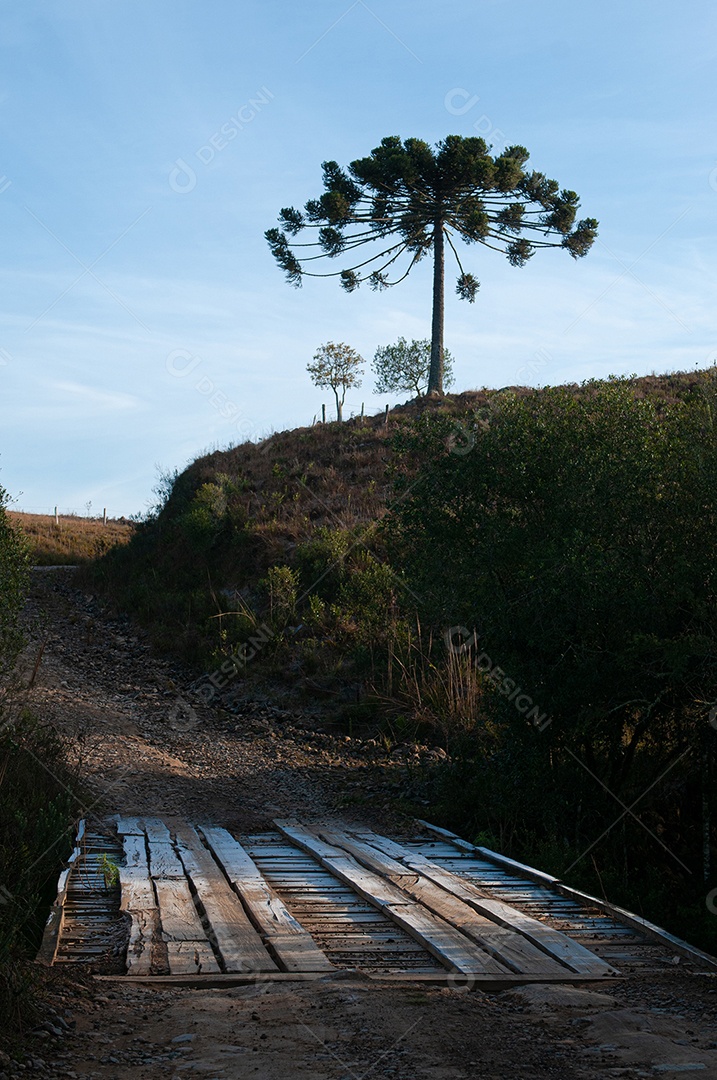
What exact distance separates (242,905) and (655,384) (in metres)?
29.1

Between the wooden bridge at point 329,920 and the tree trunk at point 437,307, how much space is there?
2766 cm

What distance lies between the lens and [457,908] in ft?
21.0

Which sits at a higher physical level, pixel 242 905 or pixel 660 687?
pixel 660 687

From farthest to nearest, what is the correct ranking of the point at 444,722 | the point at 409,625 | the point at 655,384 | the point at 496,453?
the point at 655,384
the point at 409,625
the point at 444,722
the point at 496,453

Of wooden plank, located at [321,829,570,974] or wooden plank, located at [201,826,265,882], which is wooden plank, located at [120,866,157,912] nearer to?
wooden plank, located at [201,826,265,882]

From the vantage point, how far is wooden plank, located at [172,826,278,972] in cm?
513

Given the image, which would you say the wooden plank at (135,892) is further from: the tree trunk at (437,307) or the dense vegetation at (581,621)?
the tree trunk at (437,307)

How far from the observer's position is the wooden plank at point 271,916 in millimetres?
5207

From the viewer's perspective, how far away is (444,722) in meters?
12.9

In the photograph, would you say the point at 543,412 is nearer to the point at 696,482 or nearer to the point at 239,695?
the point at 696,482

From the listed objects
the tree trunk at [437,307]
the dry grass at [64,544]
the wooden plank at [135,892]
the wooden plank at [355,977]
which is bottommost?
the wooden plank at [135,892]

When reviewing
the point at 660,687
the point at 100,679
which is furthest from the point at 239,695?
the point at 660,687

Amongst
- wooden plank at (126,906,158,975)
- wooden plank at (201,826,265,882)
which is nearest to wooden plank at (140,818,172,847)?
wooden plank at (201,826,265,882)

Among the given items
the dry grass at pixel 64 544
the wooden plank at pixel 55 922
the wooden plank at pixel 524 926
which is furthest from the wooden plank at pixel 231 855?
the dry grass at pixel 64 544
